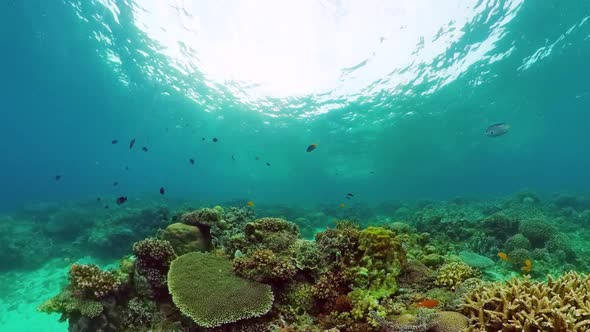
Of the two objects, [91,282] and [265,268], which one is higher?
[265,268]

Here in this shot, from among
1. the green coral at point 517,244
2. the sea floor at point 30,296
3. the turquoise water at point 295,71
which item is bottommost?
the sea floor at point 30,296

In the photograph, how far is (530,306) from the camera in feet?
13.4

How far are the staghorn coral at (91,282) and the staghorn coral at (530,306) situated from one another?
716 cm

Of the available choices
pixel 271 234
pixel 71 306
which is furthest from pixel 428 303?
pixel 71 306

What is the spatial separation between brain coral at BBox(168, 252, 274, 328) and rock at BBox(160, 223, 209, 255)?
1.27 meters

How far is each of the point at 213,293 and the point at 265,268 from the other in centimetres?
115

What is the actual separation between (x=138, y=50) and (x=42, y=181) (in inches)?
5702

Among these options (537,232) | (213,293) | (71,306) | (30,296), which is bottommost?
(30,296)

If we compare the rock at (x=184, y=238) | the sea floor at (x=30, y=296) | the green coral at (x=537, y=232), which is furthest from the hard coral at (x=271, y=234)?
the green coral at (x=537, y=232)

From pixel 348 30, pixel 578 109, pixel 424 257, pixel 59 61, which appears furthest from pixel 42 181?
pixel 578 109

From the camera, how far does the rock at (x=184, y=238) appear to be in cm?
796

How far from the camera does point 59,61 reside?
3173 cm

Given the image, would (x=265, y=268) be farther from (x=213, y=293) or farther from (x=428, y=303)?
(x=428, y=303)

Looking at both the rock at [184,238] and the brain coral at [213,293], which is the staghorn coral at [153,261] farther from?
the rock at [184,238]
